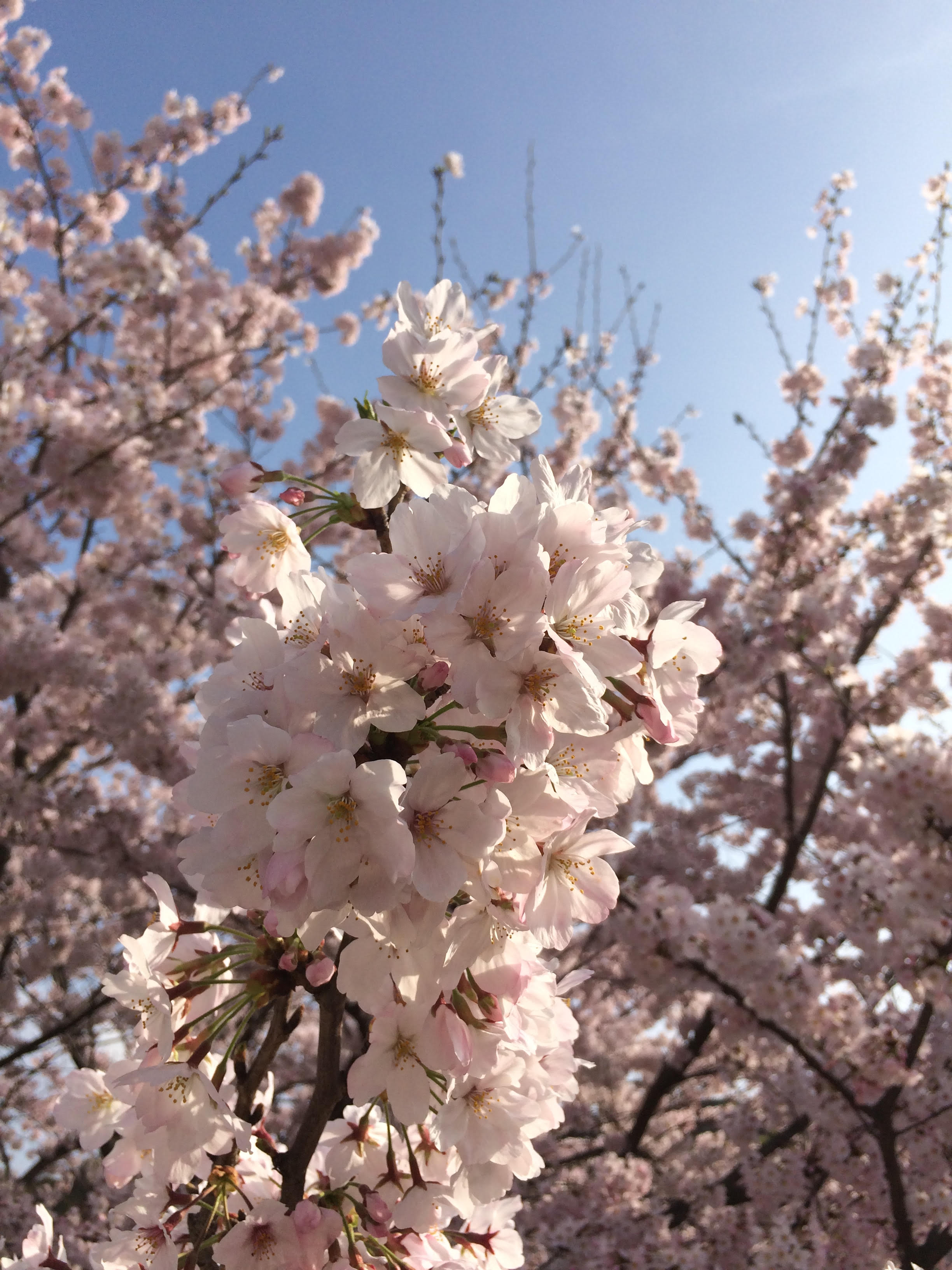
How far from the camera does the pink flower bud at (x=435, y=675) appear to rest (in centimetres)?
108

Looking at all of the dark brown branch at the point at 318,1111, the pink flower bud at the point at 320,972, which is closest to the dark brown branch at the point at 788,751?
the dark brown branch at the point at 318,1111

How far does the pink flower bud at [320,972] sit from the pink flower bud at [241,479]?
2.91 ft

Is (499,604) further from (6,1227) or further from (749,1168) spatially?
(6,1227)

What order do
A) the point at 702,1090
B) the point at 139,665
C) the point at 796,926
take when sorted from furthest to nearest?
the point at 702,1090
the point at 139,665
the point at 796,926

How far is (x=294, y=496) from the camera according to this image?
147 centimetres

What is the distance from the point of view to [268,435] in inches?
431

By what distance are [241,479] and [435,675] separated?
72cm

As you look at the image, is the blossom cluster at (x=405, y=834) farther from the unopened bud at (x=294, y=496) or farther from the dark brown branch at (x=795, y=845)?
the dark brown branch at (x=795, y=845)

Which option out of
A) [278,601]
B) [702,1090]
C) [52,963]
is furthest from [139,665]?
[702,1090]

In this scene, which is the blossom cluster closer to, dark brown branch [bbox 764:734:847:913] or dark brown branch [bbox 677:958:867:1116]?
dark brown branch [bbox 677:958:867:1116]

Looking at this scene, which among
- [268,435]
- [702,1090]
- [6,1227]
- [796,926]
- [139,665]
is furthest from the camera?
[268,435]

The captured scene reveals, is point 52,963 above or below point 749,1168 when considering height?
below

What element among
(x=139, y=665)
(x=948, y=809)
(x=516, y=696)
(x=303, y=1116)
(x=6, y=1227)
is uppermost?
(x=948, y=809)

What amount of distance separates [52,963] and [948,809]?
306 inches
